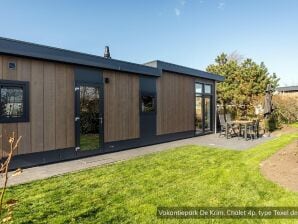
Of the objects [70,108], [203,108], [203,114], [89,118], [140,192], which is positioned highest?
[203,108]

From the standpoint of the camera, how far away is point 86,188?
4230 mm

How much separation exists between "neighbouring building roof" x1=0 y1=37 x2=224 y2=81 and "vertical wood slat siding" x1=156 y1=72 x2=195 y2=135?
61 centimetres

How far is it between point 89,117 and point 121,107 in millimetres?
1308

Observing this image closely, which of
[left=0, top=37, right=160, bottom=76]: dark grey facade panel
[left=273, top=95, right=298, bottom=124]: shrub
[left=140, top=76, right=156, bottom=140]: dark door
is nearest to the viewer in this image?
[left=0, top=37, right=160, bottom=76]: dark grey facade panel

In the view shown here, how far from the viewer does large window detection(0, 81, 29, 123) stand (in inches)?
215

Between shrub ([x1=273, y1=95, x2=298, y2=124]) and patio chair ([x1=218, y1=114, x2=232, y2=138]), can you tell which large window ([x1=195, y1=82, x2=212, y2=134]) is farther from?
shrub ([x1=273, y1=95, x2=298, y2=124])

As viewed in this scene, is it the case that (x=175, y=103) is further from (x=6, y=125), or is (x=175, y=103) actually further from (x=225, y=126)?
(x=6, y=125)

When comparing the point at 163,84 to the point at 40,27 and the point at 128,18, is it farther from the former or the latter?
the point at 40,27

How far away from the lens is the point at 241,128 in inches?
440

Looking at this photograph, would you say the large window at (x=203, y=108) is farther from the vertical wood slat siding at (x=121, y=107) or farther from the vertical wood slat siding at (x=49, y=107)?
the vertical wood slat siding at (x=49, y=107)

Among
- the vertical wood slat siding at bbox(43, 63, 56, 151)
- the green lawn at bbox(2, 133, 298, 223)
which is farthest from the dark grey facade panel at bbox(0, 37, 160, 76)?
the green lawn at bbox(2, 133, 298, 223)

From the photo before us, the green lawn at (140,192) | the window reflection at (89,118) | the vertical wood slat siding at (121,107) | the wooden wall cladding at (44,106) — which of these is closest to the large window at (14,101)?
the wooden wall cladding at (44,106)

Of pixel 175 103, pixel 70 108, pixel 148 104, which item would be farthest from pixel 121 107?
pixel 175 103

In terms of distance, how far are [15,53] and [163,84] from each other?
228 inches
